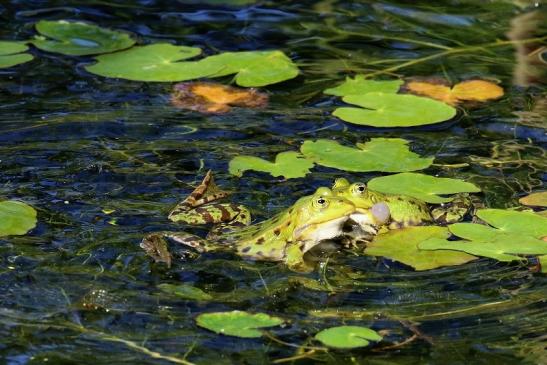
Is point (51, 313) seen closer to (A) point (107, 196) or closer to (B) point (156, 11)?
(A) point (107, 196)

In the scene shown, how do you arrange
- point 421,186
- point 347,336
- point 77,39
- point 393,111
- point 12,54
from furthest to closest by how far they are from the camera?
point 77,39 → point 12,54 → point 393,111 → point 421,186 → point 347,336

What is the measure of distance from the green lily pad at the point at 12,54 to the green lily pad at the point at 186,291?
286 centimetres

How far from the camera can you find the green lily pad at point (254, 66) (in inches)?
241

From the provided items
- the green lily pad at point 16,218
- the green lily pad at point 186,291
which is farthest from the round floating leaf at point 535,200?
the green lily pad at point 16,218

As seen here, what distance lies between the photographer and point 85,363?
3.41m

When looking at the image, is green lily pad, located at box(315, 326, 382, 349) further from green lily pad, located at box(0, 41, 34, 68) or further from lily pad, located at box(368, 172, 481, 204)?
green lily pad, located at box(0, 41, 34, 68)

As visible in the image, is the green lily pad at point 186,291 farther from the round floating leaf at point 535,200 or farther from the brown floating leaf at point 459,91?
the brown floating leaf at point 459,91

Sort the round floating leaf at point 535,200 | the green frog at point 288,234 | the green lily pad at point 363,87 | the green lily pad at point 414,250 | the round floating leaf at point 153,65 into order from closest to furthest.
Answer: the green lily pad at point 414,250 → the green frog at point 288,234 → the round floating leaf at point 535,200 → the green lily pad at point 363,87 → the round floating leaf at point 153,65

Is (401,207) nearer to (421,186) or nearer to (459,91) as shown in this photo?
(421,186)

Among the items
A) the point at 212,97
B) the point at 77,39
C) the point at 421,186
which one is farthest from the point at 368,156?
the point at 77,39

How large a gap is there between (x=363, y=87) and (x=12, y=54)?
211 cm

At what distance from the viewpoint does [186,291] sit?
388cm

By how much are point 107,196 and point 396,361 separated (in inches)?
71.3

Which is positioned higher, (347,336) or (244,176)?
(347,336)
